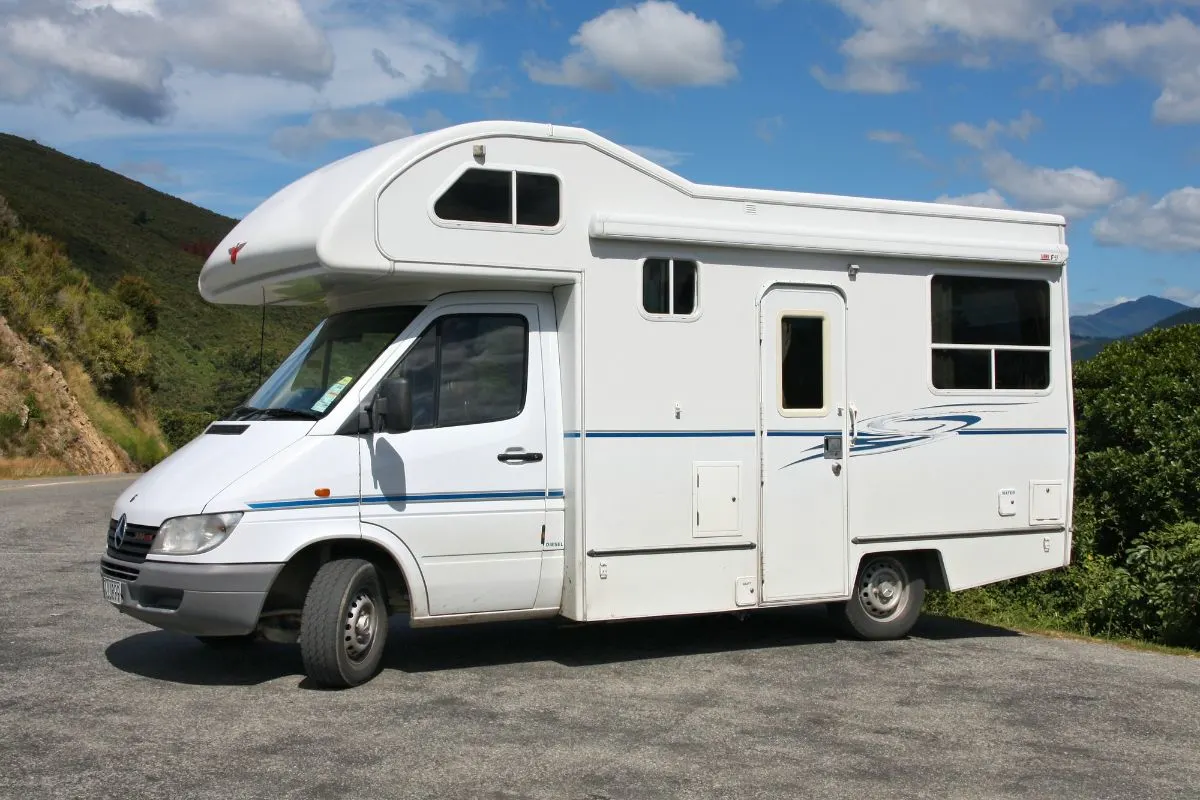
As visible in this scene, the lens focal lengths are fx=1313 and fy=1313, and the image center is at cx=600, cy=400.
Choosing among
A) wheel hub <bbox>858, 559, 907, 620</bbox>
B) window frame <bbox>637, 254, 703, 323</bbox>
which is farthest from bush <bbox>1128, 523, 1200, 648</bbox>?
window frame <bbox>637, 254, 703, 323</bbox>

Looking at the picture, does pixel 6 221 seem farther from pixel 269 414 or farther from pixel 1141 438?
pixel 1141 438

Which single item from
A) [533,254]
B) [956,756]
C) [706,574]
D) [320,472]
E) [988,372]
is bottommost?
[956,756]

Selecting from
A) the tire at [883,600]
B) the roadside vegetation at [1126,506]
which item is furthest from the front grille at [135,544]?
the roadside vegetation at [1126,506]

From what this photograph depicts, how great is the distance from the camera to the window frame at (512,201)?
26.3ft

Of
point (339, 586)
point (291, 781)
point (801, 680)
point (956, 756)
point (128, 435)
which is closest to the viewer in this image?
point (291, 781)

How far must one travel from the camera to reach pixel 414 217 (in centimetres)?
794

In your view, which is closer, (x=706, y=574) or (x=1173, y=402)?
(x=706, y=574)

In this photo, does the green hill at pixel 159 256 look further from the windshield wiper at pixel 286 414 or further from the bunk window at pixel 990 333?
the windshield wiper at pixel 286 414

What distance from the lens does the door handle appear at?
8188 millimetres

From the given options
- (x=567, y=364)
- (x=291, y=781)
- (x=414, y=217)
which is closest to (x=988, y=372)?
(x=567, y=364)

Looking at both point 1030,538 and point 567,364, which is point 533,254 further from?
point 1030,538

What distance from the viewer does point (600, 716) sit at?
285 inches

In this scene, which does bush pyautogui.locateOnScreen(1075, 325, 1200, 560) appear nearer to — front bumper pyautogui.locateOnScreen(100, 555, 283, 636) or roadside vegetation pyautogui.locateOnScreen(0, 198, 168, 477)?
front bumper pyautogui.locateOnScreen(100, 555, 283, 636)

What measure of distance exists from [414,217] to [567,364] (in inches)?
53.5
